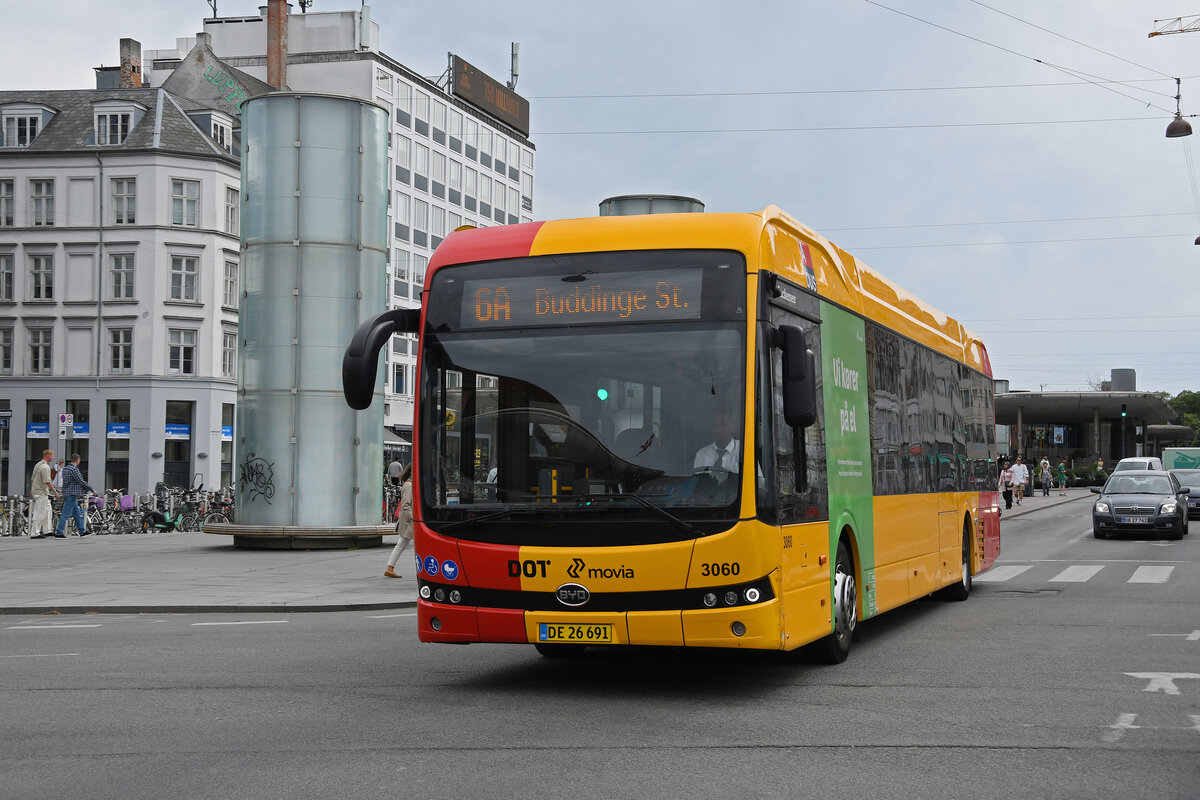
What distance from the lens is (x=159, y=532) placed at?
34.2 m

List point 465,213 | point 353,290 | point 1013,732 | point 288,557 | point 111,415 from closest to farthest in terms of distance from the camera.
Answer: point 1013,732
point 288,557
point 353,290
point 111,415
point 465,213

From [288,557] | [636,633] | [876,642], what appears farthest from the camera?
[288,557]

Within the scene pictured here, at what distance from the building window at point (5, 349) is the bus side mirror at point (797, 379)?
53.3 meters

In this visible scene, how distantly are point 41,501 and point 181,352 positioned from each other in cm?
2550

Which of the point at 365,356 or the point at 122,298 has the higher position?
the point at 122,298

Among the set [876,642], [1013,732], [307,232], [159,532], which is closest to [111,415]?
[159,532]

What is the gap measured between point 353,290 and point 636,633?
17.3 metres

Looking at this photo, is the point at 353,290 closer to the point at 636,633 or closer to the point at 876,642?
the point at 876,642

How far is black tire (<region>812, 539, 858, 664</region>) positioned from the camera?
10.4m

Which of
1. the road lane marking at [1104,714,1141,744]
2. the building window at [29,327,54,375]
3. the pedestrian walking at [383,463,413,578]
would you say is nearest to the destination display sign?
the road lane marking at [1104,714,1141,744]

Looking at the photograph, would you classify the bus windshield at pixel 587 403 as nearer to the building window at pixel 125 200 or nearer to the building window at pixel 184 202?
the building window at pixel 184 202

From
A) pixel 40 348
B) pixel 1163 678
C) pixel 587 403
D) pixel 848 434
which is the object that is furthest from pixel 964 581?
pixel 40 348

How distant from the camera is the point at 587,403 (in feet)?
29.2

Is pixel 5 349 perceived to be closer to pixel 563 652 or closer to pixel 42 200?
pixel 42 200
